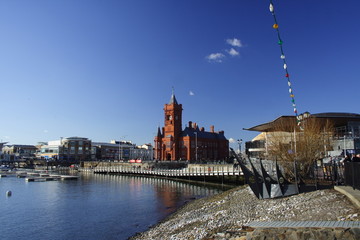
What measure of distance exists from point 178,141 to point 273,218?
271 ft

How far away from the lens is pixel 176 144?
9569 cm

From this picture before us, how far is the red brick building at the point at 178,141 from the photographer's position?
94.9 m

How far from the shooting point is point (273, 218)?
14.5 metres

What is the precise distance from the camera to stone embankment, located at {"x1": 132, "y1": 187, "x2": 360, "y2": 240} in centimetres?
803

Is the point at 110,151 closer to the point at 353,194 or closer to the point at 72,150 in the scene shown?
the point at 72,150

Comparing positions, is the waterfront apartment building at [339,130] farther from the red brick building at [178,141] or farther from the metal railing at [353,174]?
the red brick building at [178,141]

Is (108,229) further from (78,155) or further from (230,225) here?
(78,155)

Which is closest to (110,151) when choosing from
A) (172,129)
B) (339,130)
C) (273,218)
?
(172,129)

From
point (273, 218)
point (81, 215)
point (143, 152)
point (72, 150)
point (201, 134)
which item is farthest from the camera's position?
point (143, 152)

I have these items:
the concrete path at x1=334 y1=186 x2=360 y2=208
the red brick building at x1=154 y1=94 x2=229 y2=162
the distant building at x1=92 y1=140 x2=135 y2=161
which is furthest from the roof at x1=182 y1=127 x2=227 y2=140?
the concrete path at x1=334 y1=186 x2=360 y2=208

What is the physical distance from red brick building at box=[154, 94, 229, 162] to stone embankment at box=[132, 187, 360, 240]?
71.6m

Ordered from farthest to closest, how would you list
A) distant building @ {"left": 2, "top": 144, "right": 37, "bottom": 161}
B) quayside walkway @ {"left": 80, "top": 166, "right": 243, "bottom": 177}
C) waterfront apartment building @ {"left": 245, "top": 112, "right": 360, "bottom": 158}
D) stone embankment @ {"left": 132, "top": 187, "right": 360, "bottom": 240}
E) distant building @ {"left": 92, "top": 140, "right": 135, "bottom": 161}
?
distant building @ {"left": 2, "top": 144, "right": 37, "bottom": 161}
distant building @ {"left": 92, "top": 140, "right": 135, "bottom": 161}
quayside walkway @ {"left": 80, "top": 166, "right": 243, "bottom": 177}
waterfront apartment building @ {"left": 245, "top": 112, "right": 360, "bottom": 158}
stone embankment @ {"left": 132, "top": 187, "right": 360, "bottom": 240}

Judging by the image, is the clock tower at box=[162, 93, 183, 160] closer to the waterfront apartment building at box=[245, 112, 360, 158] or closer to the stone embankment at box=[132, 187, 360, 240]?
the waterfront apartment building at box=[245, 112, 360, 158]

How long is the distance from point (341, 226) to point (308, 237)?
36.2 inches
